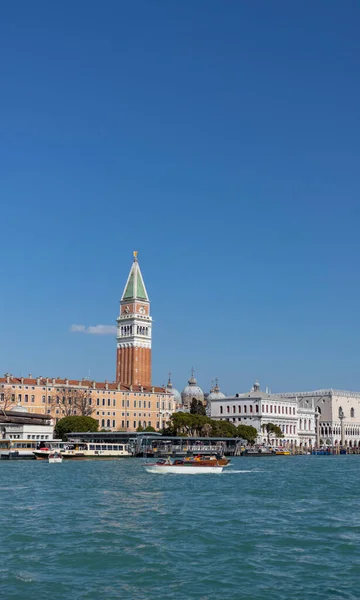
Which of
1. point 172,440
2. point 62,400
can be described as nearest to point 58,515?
point 172,440

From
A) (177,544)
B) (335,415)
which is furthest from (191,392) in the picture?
(177,544)

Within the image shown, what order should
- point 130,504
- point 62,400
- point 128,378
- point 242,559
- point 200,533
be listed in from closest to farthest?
point 242,559, point 200,533, point 130,504, point 62,400, point 128,378

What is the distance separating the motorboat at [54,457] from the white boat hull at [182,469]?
19093mm

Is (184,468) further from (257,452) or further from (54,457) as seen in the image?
(257,452)

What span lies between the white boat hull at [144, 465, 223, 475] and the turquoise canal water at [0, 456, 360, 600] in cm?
1436

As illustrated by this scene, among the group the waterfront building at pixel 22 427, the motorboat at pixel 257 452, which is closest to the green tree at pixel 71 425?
the waterfront building at pixel 22 427

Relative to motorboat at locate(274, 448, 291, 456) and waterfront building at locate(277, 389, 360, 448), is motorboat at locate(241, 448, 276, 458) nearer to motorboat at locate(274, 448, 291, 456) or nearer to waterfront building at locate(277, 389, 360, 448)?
motorboat at locate(274, 448, 291, 456)

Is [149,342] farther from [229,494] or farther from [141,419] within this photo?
[229,494]

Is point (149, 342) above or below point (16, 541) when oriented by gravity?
above

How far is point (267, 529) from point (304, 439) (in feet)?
397

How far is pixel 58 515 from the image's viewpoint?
29.8 metres

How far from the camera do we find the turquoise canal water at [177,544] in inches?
707

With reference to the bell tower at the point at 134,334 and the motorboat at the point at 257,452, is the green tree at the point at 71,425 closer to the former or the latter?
the motorboat at the point at 257,452

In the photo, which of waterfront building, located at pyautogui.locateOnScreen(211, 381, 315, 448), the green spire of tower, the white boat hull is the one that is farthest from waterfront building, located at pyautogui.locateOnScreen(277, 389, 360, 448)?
the white boat hull
